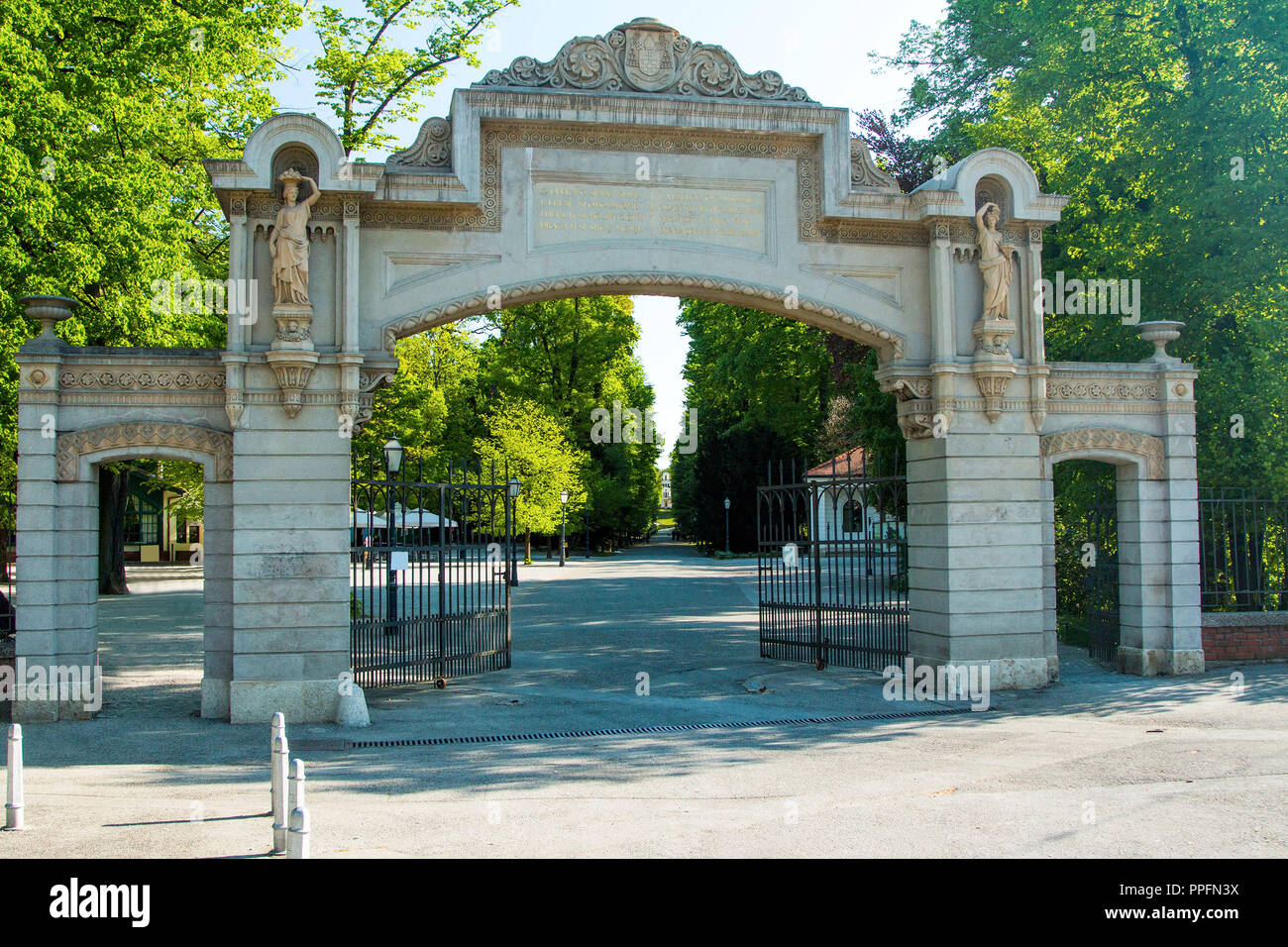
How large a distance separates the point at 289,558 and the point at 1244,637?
14.0m

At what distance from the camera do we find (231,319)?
41.2ft

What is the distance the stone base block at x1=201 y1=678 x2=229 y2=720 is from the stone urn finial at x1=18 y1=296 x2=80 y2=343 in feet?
15.0

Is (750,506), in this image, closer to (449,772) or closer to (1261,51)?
(1261,51)

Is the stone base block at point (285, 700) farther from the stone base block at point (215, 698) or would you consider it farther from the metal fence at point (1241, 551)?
the metal fence at point (1241, 551)

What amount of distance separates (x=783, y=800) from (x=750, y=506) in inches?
1931

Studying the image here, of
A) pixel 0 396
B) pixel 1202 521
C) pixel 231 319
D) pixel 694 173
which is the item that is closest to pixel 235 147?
pixel 0 396

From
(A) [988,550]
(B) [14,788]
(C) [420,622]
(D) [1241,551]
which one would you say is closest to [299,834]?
(B) [14,788]

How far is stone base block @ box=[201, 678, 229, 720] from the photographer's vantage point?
12.8 meters

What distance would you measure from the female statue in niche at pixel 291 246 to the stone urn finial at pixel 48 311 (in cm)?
270

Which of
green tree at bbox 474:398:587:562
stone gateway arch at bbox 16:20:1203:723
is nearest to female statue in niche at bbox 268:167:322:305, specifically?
stone gateway arch at bbox 16:20:1203:723

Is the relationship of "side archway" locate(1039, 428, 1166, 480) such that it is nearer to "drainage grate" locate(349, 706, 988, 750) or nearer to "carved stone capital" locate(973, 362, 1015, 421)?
"carved stone capital" locate(973, 362, 1015, 421)

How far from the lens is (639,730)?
11.9 metres

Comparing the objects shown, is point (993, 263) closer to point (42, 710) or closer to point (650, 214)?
point (650, 214)

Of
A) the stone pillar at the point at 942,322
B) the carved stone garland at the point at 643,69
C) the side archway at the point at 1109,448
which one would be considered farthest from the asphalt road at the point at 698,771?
the carved stone garland at the point at 643,69
